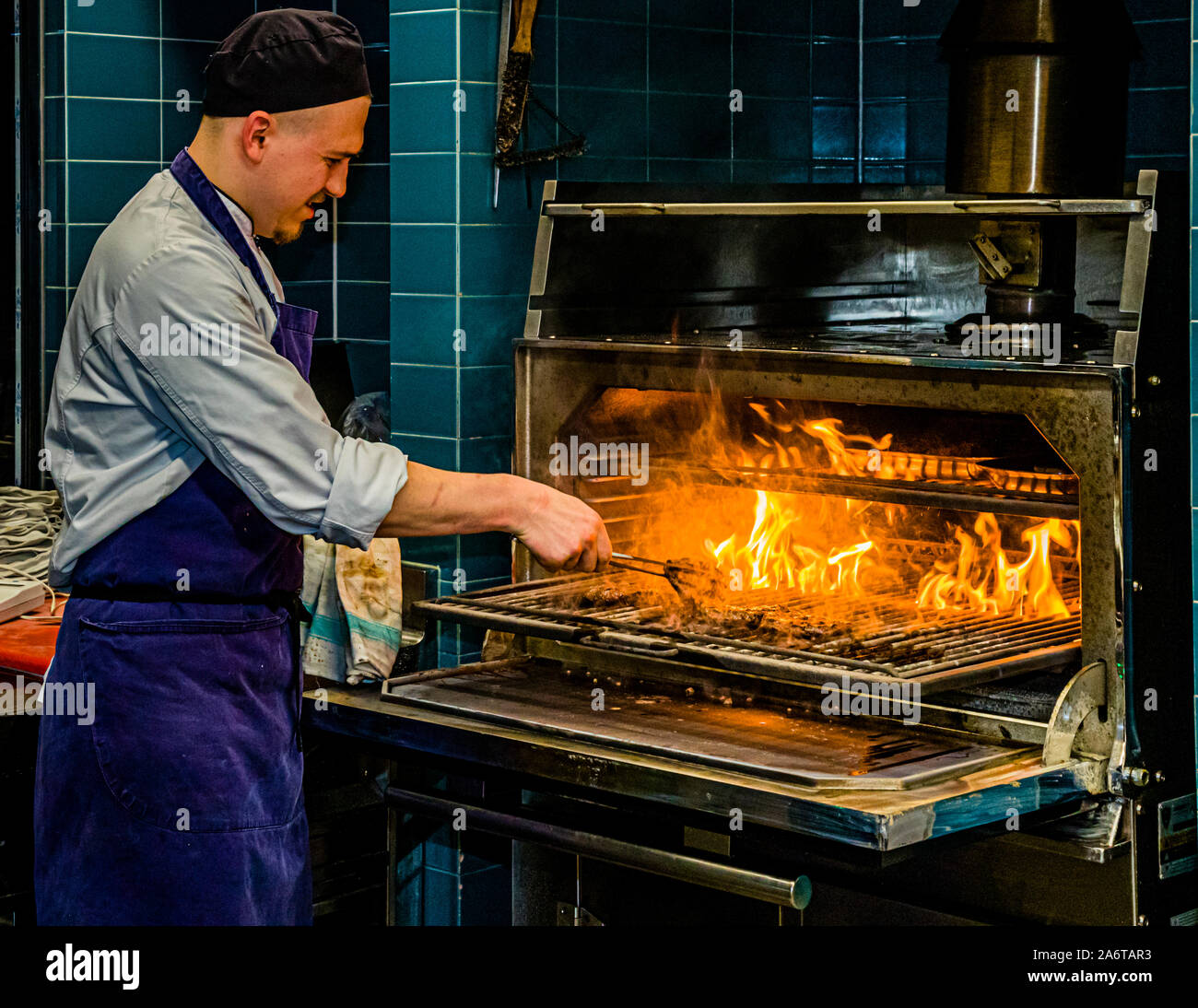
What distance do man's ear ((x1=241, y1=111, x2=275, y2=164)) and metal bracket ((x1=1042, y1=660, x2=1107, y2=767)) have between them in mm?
1398

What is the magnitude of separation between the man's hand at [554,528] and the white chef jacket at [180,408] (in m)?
0.22

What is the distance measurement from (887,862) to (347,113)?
1.29 meters

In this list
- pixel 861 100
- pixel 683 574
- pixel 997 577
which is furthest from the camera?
pixel 861 100

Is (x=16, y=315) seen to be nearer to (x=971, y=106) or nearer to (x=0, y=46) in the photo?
(x=0, y=46)

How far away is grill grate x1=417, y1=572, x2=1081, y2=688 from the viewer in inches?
101

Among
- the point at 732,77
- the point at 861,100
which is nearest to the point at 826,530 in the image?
the point at 732,77

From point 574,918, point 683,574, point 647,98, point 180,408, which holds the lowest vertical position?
point 574,918

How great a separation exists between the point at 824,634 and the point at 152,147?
2425mm

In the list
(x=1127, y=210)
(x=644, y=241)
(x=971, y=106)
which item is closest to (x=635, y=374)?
(x=644, y=241)

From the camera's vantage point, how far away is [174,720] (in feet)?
8.17

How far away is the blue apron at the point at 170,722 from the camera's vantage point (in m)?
2.48

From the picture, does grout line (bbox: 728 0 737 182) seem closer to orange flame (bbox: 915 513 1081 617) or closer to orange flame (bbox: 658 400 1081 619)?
orange flame (bbox: 658 400 1081 619)

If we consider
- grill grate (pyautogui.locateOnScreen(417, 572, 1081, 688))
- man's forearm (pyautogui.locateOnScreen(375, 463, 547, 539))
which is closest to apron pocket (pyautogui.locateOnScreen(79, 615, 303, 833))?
man's forearm (pyautogui.locateOnScreen(375, 463, 547, 539))

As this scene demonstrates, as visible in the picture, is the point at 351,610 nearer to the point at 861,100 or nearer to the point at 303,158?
the point at 303,158
